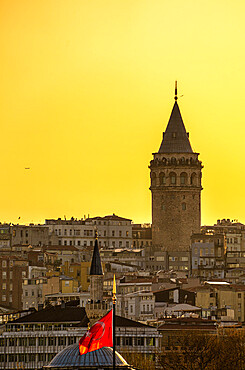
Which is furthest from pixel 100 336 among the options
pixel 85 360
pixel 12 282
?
pixel 12 282

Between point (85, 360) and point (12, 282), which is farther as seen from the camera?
point (12, 282)

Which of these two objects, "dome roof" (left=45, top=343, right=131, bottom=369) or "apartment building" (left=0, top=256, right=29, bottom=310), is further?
"apartment building" (left=0, top=256, right=29, bottom=310)

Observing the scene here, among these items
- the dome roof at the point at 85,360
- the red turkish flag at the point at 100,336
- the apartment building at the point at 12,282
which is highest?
the apartment building at the point at 12,282

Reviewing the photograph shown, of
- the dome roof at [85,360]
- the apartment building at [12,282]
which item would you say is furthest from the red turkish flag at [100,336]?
the apartment building at [12,282]

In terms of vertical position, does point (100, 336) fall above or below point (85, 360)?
above

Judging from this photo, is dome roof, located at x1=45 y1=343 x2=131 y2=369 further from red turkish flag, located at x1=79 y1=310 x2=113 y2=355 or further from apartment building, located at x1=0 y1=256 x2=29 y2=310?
apartment building, located at x1=0 y1=256 x2=29 y2=310

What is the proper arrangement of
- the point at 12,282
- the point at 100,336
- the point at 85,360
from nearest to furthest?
the point at 100,336 → the point at 85,360 → the point at 12,282

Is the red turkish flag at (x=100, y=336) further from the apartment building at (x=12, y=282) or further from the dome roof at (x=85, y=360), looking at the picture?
the apartment building at (x=12, y=282)

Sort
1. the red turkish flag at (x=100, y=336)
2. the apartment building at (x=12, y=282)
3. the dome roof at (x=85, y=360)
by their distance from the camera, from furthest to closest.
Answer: the apartment building at (x=12, y=282)
the dome roof at (x=85, y=360)
the red turkish flag at (x=100, y=336)

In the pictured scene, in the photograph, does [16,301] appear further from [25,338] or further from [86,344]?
[86,344]

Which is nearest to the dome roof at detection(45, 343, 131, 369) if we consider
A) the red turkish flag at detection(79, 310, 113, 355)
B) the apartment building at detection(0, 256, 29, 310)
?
the red turkish flag at detection(79, 310, 113, 355)

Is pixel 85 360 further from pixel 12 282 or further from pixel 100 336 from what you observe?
pixel 12 282

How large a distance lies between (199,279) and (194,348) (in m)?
60.7

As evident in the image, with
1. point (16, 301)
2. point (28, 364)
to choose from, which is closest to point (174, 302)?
point (16, 301)
